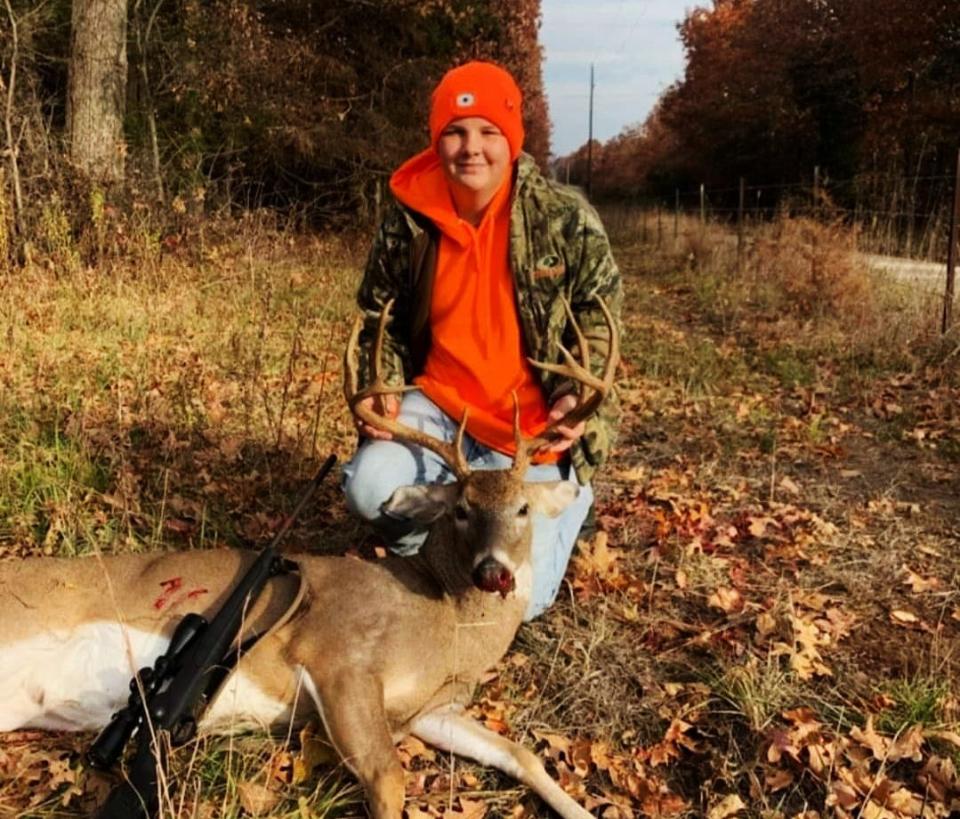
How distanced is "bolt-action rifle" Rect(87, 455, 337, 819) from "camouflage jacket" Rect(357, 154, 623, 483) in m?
1.43

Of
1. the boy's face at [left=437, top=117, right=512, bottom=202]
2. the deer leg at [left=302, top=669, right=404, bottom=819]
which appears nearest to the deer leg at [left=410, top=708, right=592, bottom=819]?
the deer leg at [left=302, top=669, right=404, bottom=819]

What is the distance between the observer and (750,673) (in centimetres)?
310

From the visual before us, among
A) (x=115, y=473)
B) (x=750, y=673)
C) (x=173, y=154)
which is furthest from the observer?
(x=173, y=154)

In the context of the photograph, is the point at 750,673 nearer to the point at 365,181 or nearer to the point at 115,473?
the point at 115,473

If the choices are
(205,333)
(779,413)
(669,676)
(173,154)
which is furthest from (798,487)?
(173,154)

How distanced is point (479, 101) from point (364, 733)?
2388 millimetres

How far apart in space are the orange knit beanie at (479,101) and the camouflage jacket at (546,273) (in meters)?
0.19

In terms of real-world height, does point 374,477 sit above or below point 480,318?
below

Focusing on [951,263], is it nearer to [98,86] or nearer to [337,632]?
[337,632]

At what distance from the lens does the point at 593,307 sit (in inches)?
152

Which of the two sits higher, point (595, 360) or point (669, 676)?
point (595, 360)

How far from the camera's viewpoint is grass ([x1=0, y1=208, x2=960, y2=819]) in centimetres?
277

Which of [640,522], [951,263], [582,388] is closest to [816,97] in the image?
[951,263]

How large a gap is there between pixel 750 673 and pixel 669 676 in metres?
0.32
